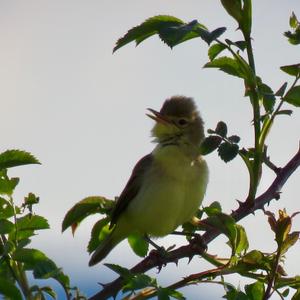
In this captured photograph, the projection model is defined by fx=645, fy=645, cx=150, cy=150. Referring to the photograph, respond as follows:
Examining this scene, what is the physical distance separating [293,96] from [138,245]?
1171mm

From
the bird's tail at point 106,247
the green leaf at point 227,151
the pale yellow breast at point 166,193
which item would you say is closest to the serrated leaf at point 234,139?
the green leaf at point 227,151

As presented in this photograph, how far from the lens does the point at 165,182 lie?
4.82 m

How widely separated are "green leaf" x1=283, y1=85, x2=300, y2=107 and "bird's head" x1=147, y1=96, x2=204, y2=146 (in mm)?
2658

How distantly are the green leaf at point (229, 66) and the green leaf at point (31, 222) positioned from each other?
914 mm

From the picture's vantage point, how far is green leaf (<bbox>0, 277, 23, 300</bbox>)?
219cm

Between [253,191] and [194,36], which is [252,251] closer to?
[253,191]

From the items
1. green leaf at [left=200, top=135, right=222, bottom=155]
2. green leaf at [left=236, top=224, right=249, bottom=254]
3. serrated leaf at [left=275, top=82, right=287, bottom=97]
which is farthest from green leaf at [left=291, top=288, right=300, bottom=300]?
serrated leaf at [left=275, top=82, right=287, bottom=97]

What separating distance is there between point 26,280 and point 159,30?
1.07 metres

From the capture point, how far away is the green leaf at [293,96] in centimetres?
252

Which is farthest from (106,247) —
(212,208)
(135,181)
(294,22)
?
(294,22)

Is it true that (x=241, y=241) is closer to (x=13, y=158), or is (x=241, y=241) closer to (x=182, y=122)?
(x=13, y=158)

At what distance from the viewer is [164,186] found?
4.80 metres

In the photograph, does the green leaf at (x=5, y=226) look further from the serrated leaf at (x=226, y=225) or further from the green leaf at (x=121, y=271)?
the serrated leaf at (x=226, y=225)

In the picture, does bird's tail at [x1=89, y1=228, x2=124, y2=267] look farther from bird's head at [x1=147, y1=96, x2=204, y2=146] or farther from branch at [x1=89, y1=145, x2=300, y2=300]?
bird's head at [x1=147, y1=96, x2=204, y2=146]
